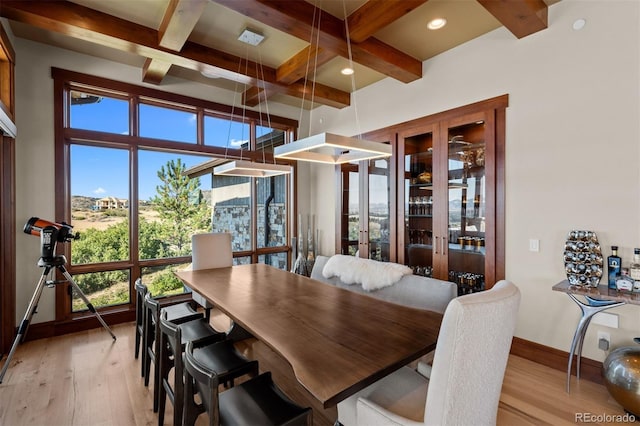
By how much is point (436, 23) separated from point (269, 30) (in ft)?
5.35

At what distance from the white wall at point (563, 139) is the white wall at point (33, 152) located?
4.56 m

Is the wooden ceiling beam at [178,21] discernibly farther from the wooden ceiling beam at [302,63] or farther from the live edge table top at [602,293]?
the live edge table top at [602,293]

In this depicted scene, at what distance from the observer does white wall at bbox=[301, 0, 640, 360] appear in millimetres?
2381

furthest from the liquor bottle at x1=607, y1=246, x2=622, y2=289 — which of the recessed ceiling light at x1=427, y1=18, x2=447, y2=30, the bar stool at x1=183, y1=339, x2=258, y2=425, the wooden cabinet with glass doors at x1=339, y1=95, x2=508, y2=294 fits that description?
the bar stool at x1=183, y1=339, x2=258, y2=425

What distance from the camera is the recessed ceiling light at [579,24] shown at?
2557 mm

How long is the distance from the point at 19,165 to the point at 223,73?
2.36 meters

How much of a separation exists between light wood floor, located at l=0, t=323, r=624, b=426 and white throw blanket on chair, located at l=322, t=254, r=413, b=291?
96cm

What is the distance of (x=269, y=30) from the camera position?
307 centimetres

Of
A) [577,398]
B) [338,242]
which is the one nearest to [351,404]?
[577,398]

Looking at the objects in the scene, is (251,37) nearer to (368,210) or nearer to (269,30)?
(269,30)

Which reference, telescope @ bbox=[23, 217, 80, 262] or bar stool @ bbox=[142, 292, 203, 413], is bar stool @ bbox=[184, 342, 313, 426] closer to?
bar stool @ bbox=[142, 292, 203, 413]

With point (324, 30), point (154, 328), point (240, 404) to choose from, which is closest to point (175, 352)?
point (240, 404)

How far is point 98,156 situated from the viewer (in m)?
3.79

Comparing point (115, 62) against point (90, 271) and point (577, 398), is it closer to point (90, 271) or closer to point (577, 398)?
point (90, 271)
